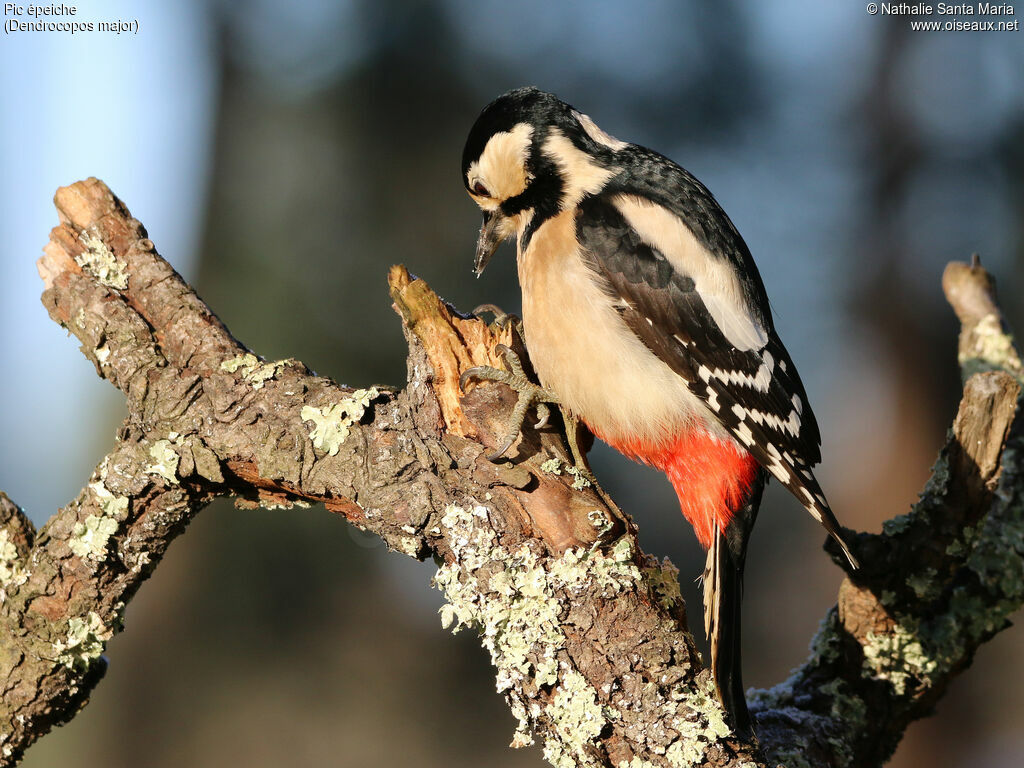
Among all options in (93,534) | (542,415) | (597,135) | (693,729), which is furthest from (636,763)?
(597,135)

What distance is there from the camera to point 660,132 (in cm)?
744

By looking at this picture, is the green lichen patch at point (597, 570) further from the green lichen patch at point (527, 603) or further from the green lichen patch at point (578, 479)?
the green lichen patch at point (578, 479)

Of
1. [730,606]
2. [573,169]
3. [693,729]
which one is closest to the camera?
[693,729]

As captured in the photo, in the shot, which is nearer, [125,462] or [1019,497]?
[125,462]

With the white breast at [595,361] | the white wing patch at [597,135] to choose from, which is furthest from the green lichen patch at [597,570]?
the white wing patch at [597,135]

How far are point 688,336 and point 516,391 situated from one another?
1.94ft

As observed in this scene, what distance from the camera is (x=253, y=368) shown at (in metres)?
1.85

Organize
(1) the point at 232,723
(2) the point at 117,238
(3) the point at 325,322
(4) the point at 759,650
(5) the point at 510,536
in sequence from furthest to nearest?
(4) the point at 759,650, (3) the point at 325,322, (1) the point at 232,723, (2) the point at 117,238, (5) the point at 510,536

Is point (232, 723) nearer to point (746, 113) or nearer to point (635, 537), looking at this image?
point (635, 537)

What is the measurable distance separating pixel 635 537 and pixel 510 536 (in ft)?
0.88

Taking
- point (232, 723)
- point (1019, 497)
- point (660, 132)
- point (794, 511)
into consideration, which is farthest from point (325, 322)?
point (1019, 497)

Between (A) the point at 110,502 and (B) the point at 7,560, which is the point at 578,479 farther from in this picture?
(B) the point at 7,560

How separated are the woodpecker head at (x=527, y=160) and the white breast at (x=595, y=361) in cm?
25

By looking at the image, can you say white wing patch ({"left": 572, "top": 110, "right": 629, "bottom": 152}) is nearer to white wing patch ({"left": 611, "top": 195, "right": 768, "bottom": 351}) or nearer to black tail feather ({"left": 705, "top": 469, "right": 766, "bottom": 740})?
white wing patch ({"left": 611, "top": 195, "right": 768, "bottom": 351})
